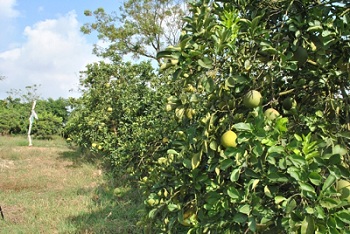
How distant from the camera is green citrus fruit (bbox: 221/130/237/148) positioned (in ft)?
4.57

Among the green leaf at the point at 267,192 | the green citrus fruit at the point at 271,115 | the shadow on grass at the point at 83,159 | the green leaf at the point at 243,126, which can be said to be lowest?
the shadow on grass at the point at 83,159

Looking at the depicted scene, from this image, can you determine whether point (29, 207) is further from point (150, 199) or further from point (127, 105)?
point (150, 199)

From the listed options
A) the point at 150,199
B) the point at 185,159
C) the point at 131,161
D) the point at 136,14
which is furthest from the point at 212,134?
the point at 136,14

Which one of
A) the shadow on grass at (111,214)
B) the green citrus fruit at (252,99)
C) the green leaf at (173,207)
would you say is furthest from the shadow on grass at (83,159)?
the green citrus fruit at (252,99)

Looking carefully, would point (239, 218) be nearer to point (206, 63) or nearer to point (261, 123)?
point (261, 123)

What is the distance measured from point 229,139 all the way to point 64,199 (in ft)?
16.4

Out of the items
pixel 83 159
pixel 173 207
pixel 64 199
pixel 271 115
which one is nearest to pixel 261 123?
pixel 271 115

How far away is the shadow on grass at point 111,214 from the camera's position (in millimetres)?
4227

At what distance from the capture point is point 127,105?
6824 mm

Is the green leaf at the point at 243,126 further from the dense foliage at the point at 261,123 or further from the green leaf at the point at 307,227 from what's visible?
the green leaf at the point at 307,227

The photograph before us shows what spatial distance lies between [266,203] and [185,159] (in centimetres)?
40

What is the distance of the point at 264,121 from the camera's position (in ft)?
4.39

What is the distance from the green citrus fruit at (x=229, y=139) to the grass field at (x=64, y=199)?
117 inches

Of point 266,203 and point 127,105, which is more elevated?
point 127,105
